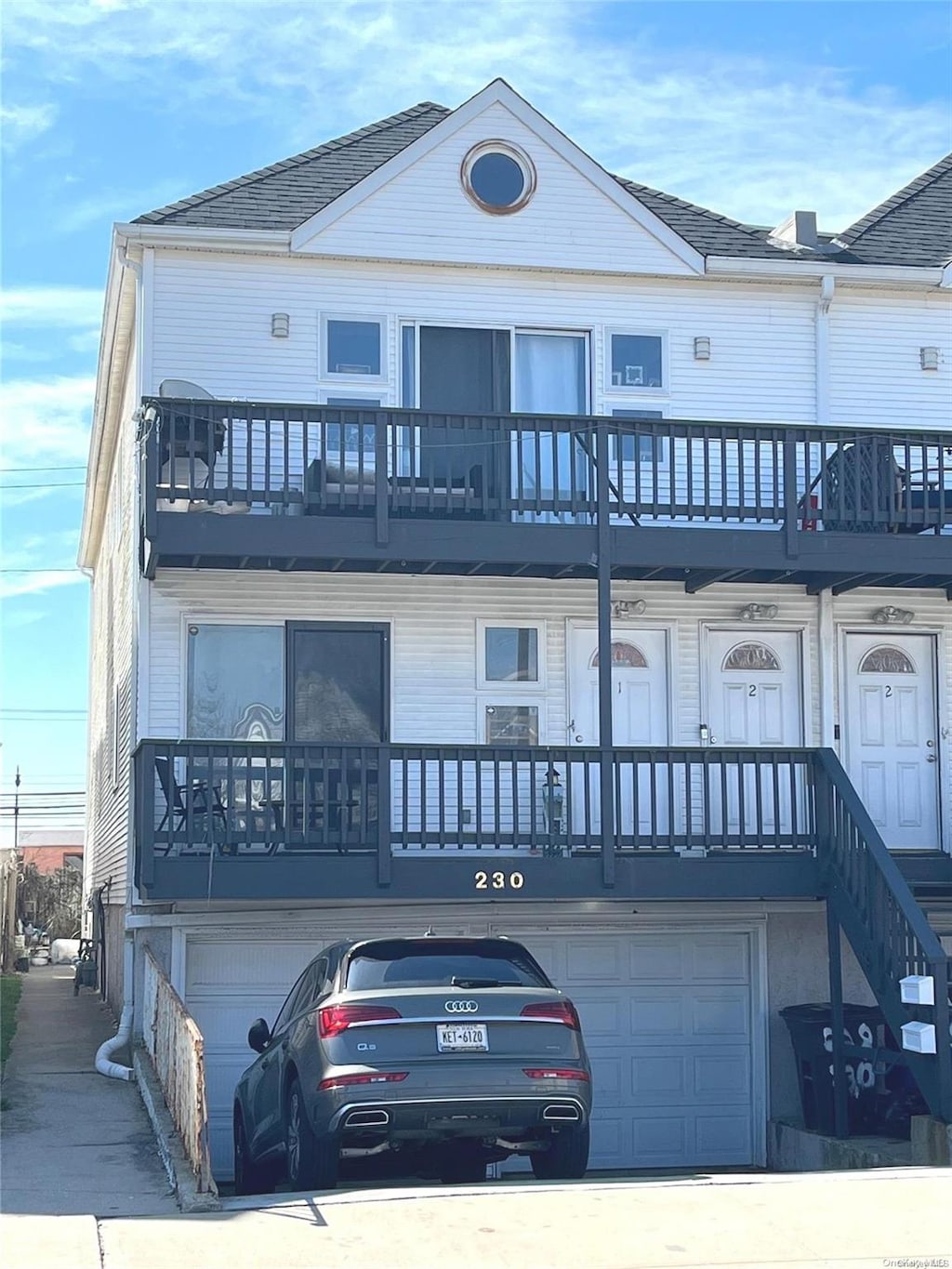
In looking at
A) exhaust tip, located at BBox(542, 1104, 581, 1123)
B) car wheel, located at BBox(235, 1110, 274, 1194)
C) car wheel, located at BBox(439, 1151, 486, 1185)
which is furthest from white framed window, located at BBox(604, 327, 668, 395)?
exhaust tip, located at BBox(542, 1104, 581, 1123)

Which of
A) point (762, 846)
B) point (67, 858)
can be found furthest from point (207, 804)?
point (67, 858)

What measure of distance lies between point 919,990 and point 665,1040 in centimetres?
447

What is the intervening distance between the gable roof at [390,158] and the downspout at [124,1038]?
7012 millimetres

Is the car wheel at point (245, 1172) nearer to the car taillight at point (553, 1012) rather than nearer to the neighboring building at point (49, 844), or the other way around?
the car taillight at point (553, 1012)

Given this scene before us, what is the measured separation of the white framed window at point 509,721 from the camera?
1619 centimetres

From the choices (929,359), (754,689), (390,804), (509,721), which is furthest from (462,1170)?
(929,359)

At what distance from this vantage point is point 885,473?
15680 millimetres

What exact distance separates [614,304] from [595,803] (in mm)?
5128

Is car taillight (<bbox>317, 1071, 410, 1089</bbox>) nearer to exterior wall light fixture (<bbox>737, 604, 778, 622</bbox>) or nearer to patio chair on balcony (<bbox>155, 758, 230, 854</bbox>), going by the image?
patio chair on balcony (<bbox>155, 758, 230, 854</bbox>)

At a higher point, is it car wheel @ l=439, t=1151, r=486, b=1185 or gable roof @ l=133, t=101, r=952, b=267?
gable roof @ l=133, t=101, r=952, b=267

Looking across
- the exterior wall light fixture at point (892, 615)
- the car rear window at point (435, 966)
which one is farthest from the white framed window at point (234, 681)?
the exterior wall light fixture at point (892, 615)

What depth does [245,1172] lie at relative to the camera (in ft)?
37.8

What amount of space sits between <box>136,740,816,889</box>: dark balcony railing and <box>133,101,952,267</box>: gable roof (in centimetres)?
545

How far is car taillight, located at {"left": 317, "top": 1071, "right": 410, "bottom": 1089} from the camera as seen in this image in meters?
9.38
